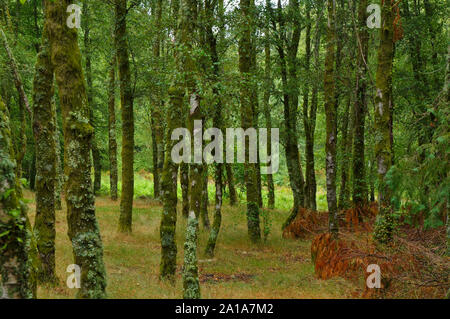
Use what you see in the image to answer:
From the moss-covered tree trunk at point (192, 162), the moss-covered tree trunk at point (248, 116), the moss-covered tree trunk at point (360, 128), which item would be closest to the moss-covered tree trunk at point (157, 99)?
the moss-covered tree trunk at point (192, 162)

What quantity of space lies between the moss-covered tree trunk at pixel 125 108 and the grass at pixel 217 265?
109 cm

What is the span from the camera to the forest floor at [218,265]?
7.69 m

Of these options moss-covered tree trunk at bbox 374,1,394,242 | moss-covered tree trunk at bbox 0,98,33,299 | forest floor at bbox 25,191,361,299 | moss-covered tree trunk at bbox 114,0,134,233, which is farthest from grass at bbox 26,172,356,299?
moss-covered tree trunk at bbox 374,1,394,242

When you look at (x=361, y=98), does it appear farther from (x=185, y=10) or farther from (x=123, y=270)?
(x=123, y=270)

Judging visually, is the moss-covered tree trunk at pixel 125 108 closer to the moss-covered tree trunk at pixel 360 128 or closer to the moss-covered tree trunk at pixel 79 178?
the moss-covered tree trunk at pixel 79 178

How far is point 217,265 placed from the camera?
11.9 meters

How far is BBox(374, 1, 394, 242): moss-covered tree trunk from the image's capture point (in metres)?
8.56

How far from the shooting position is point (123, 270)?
1007 centimetres

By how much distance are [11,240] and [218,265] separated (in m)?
8.72

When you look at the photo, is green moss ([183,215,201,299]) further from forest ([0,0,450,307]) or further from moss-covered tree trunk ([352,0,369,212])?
moss-covered tree trunk ([352,0,369,212])

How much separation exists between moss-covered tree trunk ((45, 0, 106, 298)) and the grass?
1.26 meters

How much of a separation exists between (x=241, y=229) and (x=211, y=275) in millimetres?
6682

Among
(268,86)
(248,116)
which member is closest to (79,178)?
(248,116)
